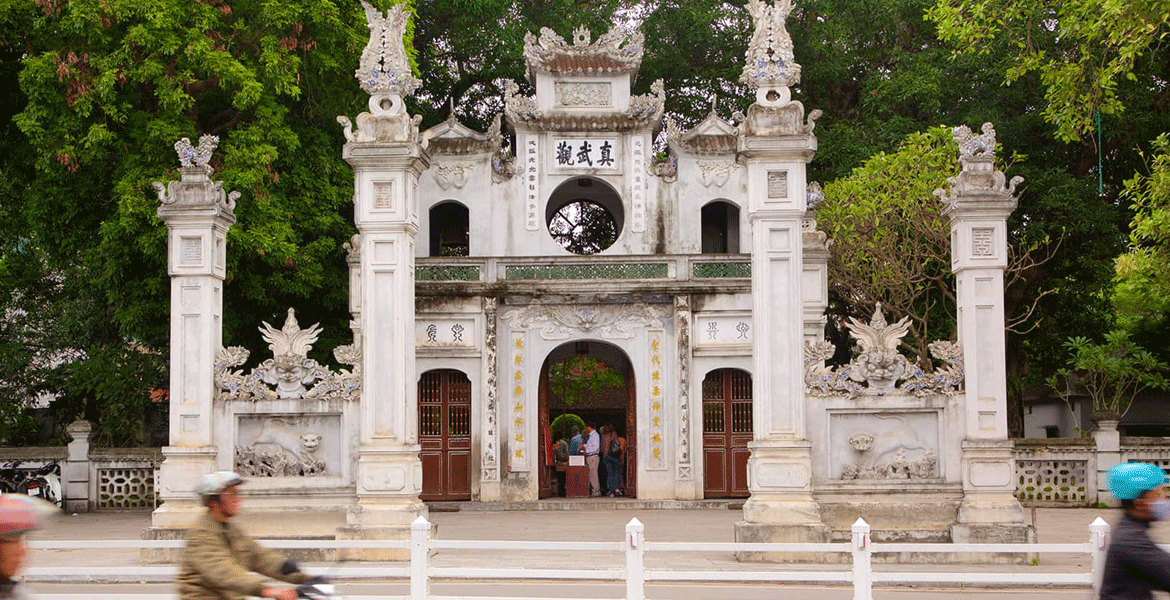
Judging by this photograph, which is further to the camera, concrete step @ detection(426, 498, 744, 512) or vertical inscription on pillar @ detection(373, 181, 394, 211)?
concrete step @ detection(426, 498, 744, 512)

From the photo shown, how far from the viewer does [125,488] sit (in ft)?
75.9

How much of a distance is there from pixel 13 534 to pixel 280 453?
32.3 ft

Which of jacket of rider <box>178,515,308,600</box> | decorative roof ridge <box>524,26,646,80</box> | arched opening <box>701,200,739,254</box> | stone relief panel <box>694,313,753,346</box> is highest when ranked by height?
decorative roof ridge <box>524,26,646,80</box>

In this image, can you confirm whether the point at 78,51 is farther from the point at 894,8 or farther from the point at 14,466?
the point at 894,8

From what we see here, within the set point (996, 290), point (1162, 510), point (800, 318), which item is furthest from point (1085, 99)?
point (1162, 510)

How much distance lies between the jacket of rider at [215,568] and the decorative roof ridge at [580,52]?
17.5 m

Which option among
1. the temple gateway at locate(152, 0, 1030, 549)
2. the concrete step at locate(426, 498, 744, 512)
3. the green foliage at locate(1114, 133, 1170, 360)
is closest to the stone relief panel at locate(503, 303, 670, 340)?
the concrete step at locate(426, 498, 744, 512)

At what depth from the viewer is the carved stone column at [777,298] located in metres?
14.3

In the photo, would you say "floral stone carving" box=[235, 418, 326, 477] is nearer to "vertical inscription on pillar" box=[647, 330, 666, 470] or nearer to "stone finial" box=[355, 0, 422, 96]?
"stone finial" box=[355, 0, 422, 96]

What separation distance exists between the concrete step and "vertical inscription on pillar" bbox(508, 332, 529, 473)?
2.33 ft

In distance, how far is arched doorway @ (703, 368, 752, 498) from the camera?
2347cm

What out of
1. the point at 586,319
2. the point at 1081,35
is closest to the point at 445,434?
the point at 586,319

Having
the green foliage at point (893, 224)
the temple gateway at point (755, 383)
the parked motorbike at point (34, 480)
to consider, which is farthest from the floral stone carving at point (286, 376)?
the green foliage at point (893, 224)

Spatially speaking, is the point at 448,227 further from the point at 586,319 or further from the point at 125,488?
the point at 125,488
